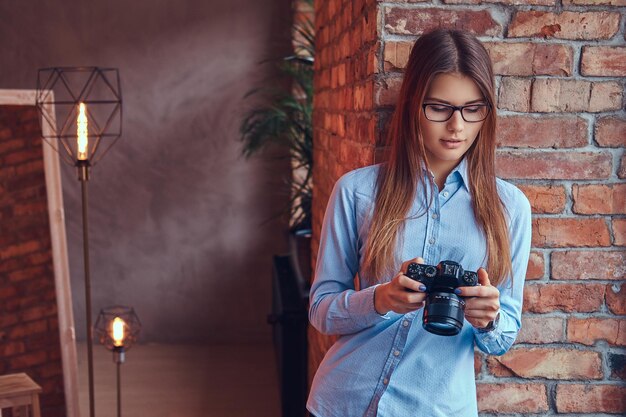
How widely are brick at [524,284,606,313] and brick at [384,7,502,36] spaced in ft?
1.87

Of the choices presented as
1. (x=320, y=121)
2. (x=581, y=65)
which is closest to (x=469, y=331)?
(x=581, y=65)

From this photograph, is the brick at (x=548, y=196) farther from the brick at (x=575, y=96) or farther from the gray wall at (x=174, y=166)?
the gray wall at (x=174, y=166)

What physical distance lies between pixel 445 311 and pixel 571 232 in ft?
1.99

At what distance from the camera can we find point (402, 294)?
4.35 feet

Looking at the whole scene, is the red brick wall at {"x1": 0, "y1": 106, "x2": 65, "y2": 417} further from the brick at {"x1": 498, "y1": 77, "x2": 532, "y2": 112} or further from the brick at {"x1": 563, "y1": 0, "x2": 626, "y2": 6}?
the brick at {"x1": 563, "y1": 0, "x2": 626, "y2": 6}

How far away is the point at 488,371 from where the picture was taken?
181 cm

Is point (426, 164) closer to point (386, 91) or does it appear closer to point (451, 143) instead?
point (451, 143)

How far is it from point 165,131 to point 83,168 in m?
1.54

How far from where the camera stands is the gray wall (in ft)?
15.3

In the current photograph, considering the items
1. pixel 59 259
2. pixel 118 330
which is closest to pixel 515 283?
pixel 118 330

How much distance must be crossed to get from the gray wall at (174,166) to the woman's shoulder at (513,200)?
3.29m

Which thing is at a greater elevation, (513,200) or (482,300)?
(513,200)

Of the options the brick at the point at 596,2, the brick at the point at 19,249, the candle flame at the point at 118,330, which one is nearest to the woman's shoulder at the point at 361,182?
the brick at the point at 596,2

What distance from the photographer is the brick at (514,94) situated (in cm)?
173
